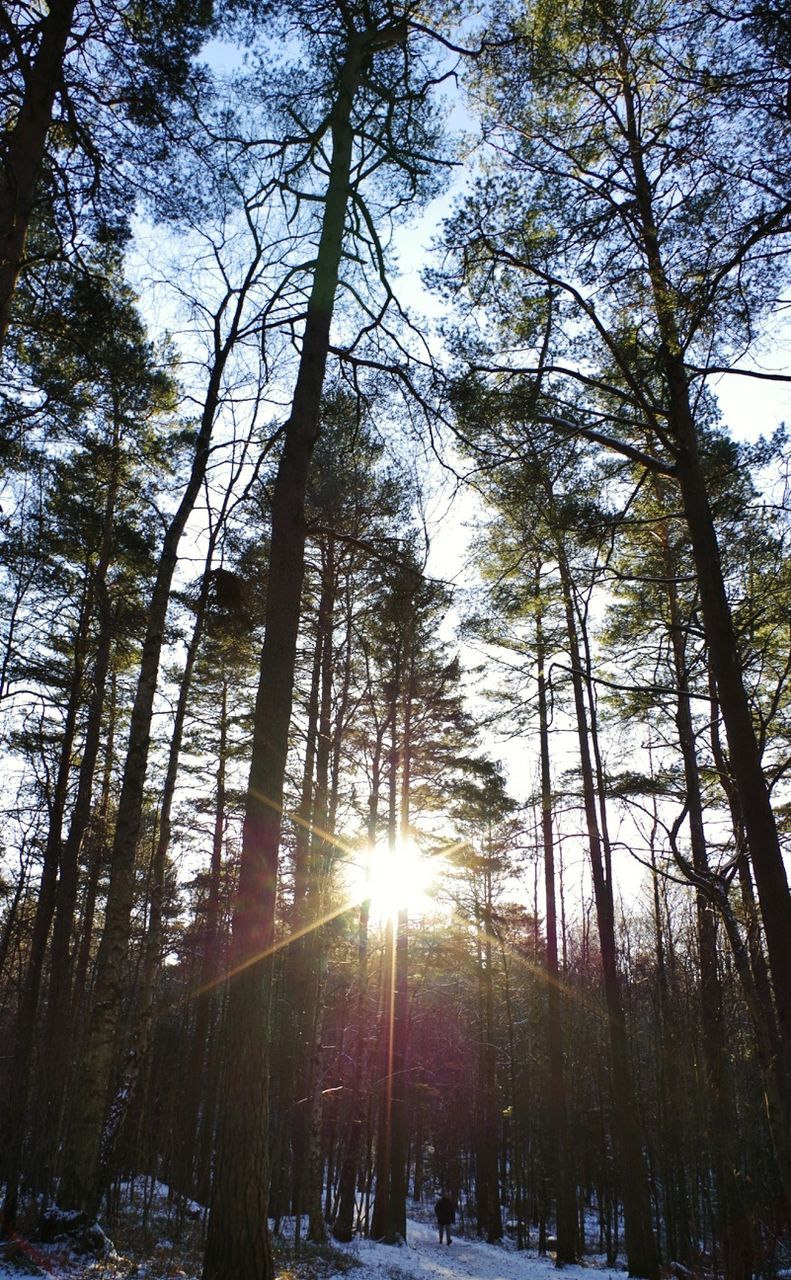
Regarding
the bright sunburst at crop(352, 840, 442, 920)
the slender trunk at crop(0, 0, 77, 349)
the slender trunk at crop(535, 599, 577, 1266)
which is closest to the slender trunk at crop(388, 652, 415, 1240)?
the bright sunburst at crop(352, 840, 442, 920)

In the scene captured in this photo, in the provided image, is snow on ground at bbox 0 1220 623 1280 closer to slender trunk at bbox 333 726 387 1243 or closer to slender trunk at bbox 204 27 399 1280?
slender trunk at bbox 333 726 387 1243

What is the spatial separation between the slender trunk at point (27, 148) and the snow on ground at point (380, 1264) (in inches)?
267

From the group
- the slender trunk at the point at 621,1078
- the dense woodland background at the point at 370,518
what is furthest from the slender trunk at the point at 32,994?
the slender trunk at the point at 621,1078

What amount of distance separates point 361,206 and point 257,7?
5.95 feet

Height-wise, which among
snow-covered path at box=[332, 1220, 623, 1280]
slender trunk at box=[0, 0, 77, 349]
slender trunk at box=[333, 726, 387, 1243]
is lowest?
snow-covered path at box=[332, 1220, 623, 1280]

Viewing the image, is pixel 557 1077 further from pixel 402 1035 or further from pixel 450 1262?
pixel 450 1262

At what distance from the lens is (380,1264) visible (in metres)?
11.0

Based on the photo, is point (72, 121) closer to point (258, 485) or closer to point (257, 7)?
point (257, 7)

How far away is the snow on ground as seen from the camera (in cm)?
557

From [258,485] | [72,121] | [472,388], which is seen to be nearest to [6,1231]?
[258,485]

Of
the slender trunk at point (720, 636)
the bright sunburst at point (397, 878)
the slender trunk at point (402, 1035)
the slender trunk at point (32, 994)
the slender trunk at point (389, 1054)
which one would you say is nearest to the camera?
the slender trunk at point (720, 636)

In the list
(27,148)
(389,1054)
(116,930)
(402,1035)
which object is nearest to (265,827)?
(116,930)

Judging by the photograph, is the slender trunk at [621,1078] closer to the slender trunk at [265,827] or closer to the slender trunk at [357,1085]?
the slender trunk at [357,1085]

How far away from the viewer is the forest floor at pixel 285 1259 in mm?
5691
